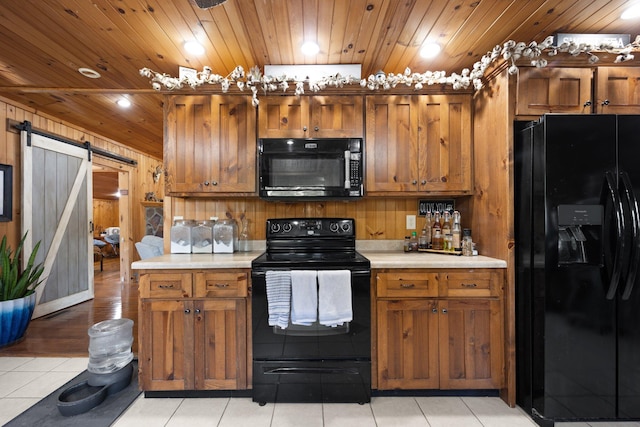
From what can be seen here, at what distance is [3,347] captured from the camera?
8.80 feet

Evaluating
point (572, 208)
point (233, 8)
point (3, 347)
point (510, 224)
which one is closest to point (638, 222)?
point (572, 208)

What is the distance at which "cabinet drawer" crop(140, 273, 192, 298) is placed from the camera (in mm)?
1935

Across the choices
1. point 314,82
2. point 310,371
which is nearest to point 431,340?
point 310,371

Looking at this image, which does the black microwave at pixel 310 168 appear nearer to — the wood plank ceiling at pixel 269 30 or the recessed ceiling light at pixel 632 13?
the wood plank ceiling at pixel 269 30

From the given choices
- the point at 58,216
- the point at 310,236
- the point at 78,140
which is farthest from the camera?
the point at 78,140

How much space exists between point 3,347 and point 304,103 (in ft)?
11.3

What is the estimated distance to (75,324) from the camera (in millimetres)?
3275

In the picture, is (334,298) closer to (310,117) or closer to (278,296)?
(278,296)

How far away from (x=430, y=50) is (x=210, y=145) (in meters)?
1.79

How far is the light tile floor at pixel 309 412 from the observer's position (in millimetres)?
1759

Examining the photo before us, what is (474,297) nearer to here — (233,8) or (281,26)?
(281,26)

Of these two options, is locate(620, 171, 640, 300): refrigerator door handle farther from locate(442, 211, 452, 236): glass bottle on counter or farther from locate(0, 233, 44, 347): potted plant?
locate(0, 233, 44, 347): potted plant

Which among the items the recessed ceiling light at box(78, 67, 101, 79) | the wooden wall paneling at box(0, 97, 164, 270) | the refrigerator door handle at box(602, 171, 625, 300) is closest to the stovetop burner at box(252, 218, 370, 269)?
the refrigerator door handle at box(602, 171, 625, 300)

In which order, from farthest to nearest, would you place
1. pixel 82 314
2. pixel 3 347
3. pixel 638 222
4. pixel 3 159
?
pixel 82 314, pixel 3 159, pixel 3 347, pixel 638 222
